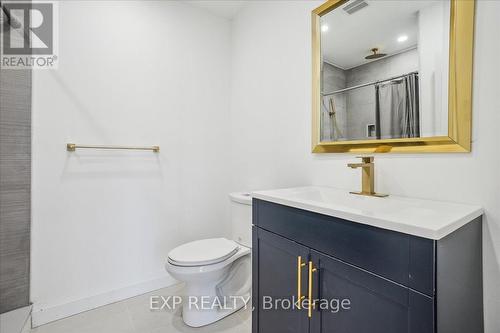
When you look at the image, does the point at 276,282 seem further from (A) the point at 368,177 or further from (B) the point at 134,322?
(B) the point at 134,322

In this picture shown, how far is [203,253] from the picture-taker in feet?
5.08

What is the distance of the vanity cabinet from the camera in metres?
0.64

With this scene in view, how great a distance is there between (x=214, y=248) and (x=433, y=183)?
127 cm

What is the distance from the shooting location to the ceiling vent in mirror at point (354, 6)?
4.15 ft

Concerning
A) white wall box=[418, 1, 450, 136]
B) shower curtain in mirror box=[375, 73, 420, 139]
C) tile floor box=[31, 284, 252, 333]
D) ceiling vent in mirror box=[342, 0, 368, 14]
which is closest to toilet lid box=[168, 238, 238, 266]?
tile floor box=[31, 284, 252, 333]

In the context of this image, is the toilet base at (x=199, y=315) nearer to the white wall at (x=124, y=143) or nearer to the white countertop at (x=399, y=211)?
the white wall at (x=124, y=143)

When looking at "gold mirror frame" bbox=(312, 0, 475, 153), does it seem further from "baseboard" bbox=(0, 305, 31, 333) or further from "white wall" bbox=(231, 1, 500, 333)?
"baseboard" bbox=(0, 305, 31, 333)

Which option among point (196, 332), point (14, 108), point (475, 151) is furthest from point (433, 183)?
point (14, 108)

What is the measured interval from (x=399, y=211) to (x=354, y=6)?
3.63ft

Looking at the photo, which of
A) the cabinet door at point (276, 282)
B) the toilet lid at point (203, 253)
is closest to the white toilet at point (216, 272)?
the toilet lid at point (203, 253)

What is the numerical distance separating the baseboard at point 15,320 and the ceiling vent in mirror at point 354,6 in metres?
2.53

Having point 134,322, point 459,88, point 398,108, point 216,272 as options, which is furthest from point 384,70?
point 134,322

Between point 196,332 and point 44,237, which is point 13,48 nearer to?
point 44,237

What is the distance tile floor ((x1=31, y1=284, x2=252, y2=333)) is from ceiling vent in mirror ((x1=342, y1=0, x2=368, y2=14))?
192cm
